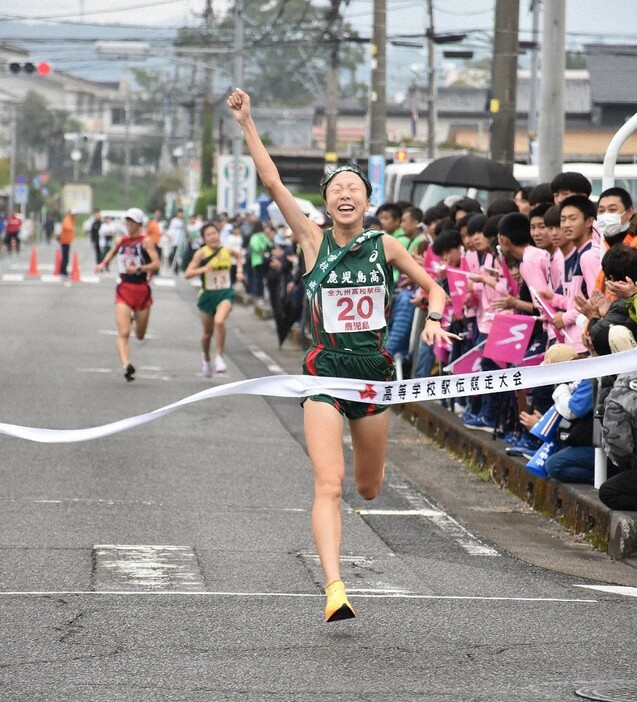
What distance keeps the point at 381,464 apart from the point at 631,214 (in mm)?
3593

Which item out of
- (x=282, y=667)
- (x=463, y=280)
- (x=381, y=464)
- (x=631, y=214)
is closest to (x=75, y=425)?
(x=463, y=280)

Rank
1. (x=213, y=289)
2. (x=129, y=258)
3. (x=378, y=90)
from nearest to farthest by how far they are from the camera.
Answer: (x=129, y=258) < (x=213, y=289) < (x=378, y=90)

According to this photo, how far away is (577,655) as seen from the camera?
19.2ft

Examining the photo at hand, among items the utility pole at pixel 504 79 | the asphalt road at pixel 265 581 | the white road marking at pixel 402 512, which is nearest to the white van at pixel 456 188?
the utility pole at pixel 504 79

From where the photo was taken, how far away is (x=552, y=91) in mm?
15031

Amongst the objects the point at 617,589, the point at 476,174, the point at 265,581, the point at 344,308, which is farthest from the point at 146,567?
the point at 476,174

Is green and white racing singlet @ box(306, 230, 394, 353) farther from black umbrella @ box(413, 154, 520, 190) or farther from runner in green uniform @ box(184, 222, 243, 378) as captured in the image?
runner in green uniform @ box(184, 222, 243, 378)

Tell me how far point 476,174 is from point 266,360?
17.3 ft

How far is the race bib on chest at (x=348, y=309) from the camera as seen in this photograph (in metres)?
6.52

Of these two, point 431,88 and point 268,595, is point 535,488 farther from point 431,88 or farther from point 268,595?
point 431,88

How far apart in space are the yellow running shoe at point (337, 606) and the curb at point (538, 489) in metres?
2.84

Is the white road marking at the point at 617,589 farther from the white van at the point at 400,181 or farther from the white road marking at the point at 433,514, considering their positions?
the white van at the point at 400,181

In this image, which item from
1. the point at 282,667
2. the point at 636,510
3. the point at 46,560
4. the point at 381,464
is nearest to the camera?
the point at 282,667

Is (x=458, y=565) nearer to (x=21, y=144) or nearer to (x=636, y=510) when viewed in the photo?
(x=636, y=510)
